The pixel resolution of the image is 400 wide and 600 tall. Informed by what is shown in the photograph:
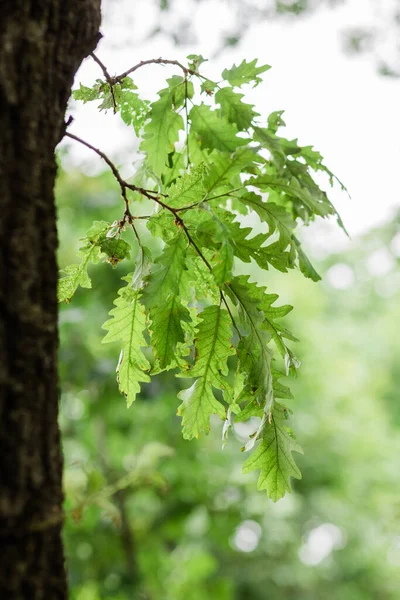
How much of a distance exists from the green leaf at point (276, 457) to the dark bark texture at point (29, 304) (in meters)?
0.41

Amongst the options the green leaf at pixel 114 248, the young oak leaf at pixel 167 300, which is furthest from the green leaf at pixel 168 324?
the green leaf at pixel 114 248

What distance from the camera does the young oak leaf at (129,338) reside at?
1015 millimetres

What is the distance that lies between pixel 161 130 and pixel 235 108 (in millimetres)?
142

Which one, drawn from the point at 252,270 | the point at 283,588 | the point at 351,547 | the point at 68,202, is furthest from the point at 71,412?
the point at 351,547

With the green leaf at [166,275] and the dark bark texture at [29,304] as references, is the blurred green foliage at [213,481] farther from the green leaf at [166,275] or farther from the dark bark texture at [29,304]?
the dark bark texture at [29,304]

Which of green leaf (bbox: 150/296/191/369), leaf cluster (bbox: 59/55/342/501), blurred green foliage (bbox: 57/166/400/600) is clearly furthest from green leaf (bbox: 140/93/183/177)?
blurred green foliage (bbox: 57/166/400/600)

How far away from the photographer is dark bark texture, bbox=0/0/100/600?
1.88ft

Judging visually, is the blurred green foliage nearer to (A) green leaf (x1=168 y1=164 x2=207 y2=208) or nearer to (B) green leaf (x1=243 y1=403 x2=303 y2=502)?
(B) green leaf (x1=243 y1=403 x2=303 y2=502)

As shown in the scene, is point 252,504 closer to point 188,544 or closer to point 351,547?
point 188,544

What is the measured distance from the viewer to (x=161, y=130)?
3.31ft

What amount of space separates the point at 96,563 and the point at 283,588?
3.31 metres

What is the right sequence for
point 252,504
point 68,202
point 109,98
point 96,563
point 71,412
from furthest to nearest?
point 252,504 → point 71,412 → point 96,563 → point 68,202 → point 109,98

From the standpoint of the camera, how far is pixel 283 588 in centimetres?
708

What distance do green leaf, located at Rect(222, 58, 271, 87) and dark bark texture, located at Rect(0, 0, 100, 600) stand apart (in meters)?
0.34
